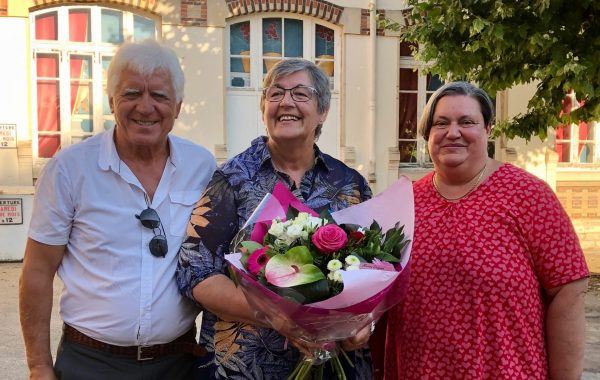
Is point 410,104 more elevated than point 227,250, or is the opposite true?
point 410,104

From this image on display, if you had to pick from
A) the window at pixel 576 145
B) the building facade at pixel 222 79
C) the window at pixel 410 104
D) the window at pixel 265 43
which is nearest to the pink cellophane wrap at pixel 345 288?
the building facade at pixel 222 79

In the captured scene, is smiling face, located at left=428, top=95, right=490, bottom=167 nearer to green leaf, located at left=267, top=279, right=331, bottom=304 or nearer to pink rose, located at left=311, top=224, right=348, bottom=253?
pink rose, located at left=311, top=224, right=348, bottom=253

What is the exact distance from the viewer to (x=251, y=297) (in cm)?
182

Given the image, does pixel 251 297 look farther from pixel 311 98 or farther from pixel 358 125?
pixel 358 125

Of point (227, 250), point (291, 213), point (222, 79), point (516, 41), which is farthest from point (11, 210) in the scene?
point (291, 213)

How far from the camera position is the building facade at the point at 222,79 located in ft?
30.6

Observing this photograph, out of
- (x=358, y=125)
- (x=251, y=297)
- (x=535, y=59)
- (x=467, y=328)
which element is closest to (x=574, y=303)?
(x=467, y=328)

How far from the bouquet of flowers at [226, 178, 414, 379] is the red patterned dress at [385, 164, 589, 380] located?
37cm

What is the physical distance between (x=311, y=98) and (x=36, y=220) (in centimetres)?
116

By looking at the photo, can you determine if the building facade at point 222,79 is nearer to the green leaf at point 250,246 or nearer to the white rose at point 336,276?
the green leaf at point 250,246

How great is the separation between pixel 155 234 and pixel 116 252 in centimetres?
16

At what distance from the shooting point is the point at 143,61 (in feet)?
7.43

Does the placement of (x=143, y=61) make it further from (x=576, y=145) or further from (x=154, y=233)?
(x=576, y=145)

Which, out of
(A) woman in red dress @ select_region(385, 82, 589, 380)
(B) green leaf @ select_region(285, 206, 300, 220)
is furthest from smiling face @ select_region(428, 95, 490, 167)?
(B) green leaf @ select_region(285, 206, 300, 220)
